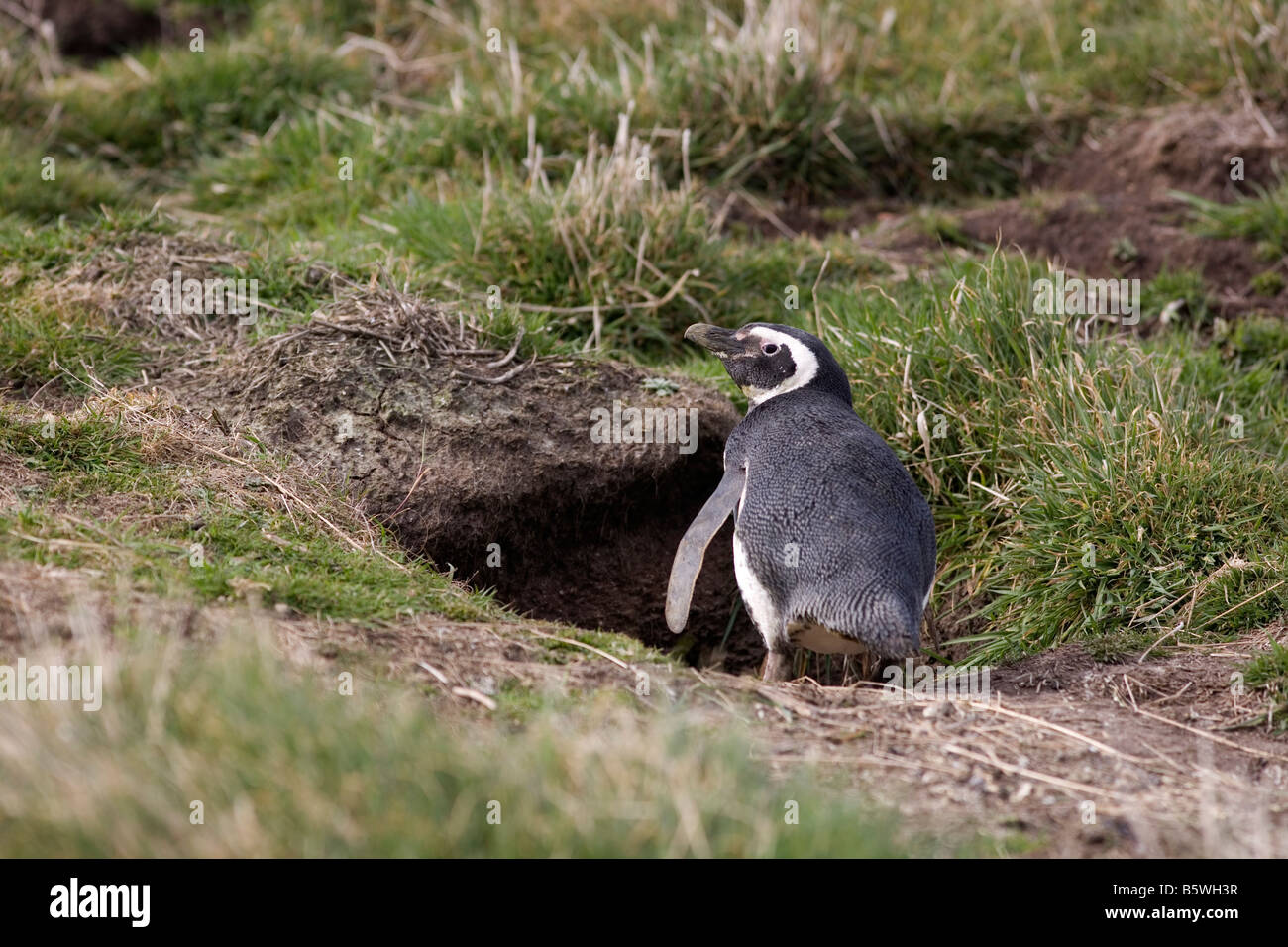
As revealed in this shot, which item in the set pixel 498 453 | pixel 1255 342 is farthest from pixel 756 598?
pixel 1255 342

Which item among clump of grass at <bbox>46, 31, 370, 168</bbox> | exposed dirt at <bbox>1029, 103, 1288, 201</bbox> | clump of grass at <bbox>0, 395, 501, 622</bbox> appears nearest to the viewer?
clump of grass at <bbox>0, 395, 501, 622</bbox>

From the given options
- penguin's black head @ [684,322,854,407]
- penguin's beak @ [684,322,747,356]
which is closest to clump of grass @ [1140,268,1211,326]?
penguin's black head @ [684,322,854,407]

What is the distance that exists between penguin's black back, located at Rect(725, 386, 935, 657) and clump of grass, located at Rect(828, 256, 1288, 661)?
1.71 ft

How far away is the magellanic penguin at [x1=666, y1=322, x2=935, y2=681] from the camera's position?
3.85 m

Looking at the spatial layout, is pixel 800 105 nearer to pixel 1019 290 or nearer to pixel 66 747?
pixel 1019 290

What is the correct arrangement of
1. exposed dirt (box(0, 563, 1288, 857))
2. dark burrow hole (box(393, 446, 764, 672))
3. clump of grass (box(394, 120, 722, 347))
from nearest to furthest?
exposed dirt (box(0, 563, 1288, 857)) → dark burrow hole (box(393, 446, 764, 672)) → clump of grass (box(394, 120, 722, 347))

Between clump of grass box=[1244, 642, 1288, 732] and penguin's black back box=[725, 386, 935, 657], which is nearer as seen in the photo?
clump of grass box=[1244, 642, 1288, 732]

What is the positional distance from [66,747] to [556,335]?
3.44 metres

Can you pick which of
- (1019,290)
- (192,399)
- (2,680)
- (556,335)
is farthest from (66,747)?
(1019,290)

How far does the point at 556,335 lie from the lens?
540cm

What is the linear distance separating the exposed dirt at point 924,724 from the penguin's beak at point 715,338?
5.17ft

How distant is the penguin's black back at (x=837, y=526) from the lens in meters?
3.81

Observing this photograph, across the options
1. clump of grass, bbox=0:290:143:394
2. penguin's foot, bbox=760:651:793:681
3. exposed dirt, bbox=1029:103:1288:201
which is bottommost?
penguin's foot, bbox=760:651:793:681

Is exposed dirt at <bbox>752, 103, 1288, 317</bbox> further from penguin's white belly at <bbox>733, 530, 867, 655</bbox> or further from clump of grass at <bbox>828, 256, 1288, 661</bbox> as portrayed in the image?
penguin's white belly at <bbox>733, 530, 867, 655</bbox>
